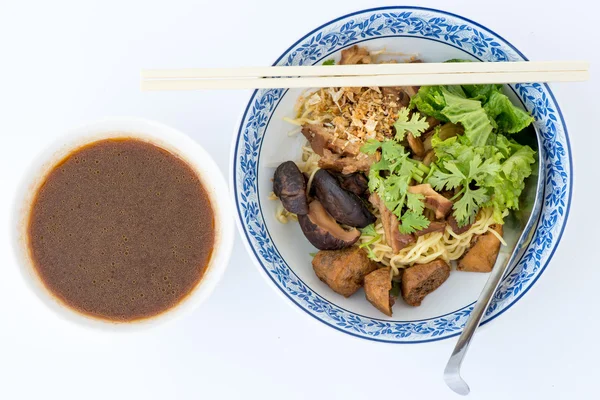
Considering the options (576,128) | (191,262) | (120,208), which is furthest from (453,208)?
(120,208)

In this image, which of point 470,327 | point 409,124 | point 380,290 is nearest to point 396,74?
point 409,124

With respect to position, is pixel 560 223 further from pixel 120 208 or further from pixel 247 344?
pixel 120 208

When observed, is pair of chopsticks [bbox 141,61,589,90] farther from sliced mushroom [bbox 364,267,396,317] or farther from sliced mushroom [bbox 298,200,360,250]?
sliced mushroom [bbox 364,267,396,317]

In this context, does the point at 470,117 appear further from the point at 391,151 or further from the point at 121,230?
the point at 121,230

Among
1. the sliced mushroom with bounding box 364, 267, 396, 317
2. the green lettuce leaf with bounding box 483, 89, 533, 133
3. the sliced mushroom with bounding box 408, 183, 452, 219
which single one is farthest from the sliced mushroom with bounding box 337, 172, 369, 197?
the green lettuce leaf with bounding box 483, 89, 533, 133

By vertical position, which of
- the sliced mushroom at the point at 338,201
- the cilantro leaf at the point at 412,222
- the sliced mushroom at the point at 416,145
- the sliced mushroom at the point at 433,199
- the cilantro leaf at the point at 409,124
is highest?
the cilantro leaf at the point at 409,124

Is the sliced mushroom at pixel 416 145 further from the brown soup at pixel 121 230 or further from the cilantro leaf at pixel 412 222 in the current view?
the brown soup at pixel 121 230

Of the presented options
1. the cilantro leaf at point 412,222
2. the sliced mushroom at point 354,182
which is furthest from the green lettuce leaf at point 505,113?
the sliced mushroom at point 354,182
